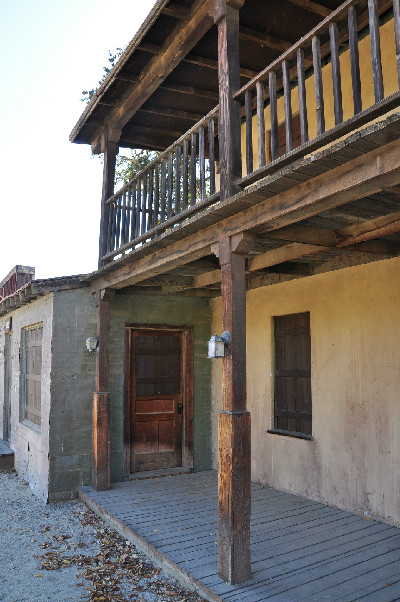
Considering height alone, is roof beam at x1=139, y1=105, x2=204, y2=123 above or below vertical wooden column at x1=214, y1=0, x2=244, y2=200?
above

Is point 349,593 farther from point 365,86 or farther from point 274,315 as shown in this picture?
point 365,86

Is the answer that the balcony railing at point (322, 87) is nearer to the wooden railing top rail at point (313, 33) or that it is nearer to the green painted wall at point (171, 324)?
the wooden railing top rail at point (313, 33)

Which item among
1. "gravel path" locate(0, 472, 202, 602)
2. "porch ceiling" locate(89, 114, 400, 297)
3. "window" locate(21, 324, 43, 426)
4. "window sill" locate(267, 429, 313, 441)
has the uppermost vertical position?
"porch ceiling" locate(89, 114, 400, 297)

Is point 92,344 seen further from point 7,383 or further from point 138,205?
point 7,383

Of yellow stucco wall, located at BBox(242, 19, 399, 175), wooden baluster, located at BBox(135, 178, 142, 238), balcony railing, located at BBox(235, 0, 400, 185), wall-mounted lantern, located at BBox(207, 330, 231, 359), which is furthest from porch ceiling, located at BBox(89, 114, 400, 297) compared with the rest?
yellow stucco wall, located at BBox(242, 19, 399, 175)

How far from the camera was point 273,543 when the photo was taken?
517 cm

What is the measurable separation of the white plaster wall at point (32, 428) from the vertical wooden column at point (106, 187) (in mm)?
1264

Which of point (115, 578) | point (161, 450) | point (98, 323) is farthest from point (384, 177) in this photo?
point (161, 450)

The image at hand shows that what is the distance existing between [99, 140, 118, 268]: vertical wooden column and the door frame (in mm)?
1566

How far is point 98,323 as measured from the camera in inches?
315

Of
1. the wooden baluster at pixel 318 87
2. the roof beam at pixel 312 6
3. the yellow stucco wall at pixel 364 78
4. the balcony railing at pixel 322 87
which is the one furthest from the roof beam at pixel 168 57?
the wooden baluster at pixel 318 87

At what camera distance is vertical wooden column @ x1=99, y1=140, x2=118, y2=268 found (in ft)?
25.5

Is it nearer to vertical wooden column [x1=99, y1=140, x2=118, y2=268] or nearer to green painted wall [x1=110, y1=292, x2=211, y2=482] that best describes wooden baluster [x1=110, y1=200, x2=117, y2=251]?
vertical wooden column [x1=99, y1=140, x2=118, y2=268]

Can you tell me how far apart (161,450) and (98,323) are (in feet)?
8.35
